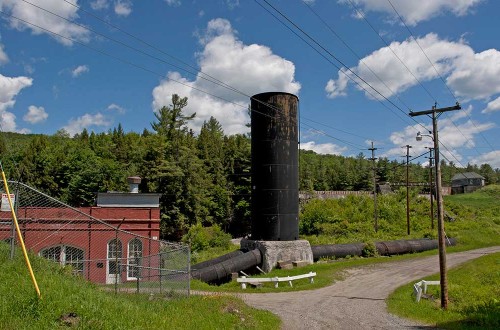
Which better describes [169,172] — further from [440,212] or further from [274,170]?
[440,212]

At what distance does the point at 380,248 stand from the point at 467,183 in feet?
334

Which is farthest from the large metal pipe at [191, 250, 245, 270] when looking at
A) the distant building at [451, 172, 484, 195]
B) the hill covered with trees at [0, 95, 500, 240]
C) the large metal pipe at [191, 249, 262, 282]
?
the distant building at [451, 172, 484, 195]

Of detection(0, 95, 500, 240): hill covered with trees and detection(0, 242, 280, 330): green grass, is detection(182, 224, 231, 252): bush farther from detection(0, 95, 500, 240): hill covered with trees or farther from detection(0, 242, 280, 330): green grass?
detection(0, 242, 280, 330): green grass

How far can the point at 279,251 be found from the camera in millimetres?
26328

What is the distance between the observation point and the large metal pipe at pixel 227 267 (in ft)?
73.9

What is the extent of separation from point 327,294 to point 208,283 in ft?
21.2

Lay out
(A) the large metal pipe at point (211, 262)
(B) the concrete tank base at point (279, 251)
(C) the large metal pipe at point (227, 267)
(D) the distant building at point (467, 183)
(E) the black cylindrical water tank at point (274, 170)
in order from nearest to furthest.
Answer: (C) the large metal pipe at point (227, 267) < (A) the large metal pipe at point (211, 262) < (B) the concrete tank base at point (279, 251) < (E) the black cylindrical water tank at point (274, 170) < (D) the distant building at point (467, 183)

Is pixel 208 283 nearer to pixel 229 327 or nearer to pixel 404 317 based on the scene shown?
pixel 404 317

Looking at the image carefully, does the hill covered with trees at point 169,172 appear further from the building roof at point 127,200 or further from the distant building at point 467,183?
the distant building at point 467,183

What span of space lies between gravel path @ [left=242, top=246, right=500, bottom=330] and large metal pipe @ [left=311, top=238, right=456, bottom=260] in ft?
9.57

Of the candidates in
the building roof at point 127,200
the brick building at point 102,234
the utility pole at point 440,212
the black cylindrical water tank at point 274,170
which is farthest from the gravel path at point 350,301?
the building roof at point 127,200

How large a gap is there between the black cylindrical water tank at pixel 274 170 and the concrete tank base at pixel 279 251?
0.43 metres

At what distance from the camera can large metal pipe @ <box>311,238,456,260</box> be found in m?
29.9

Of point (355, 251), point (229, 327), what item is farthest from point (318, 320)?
point (355, 251)
